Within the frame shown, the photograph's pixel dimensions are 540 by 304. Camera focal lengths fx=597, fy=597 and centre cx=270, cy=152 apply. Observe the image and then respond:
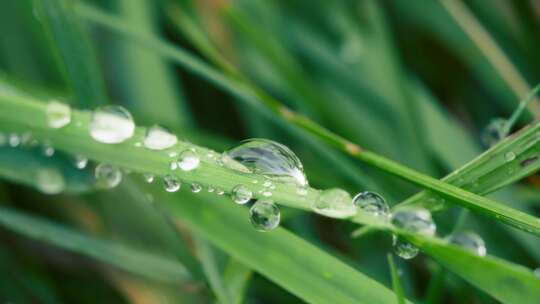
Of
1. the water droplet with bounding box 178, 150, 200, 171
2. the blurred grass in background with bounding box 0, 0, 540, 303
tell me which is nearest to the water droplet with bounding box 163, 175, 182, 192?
the water droplet with bounding box 178, 150, 200, 171

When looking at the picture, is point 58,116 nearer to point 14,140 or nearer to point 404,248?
point 14,140

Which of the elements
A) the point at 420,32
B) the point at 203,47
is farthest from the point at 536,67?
the point at 203,47

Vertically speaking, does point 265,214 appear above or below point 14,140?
below

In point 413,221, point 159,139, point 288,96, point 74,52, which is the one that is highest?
point 288,96

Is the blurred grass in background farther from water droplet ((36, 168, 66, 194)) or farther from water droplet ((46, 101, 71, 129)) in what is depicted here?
water droplet ((46, 101, 71, 129))

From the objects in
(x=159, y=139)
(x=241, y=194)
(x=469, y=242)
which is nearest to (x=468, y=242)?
(x=469, y=242)

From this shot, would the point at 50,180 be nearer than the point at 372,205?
No

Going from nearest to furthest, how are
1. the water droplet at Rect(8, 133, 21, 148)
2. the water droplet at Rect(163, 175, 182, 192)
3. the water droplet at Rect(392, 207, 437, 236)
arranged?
the water droplet at Rect(392, 207, 437, 236), the water droplet at Rect(163, 175, 182, 192), the water droplet at Rect(8, 133, 21, 148)

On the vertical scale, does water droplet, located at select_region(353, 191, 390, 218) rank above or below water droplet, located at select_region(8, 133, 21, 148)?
below
